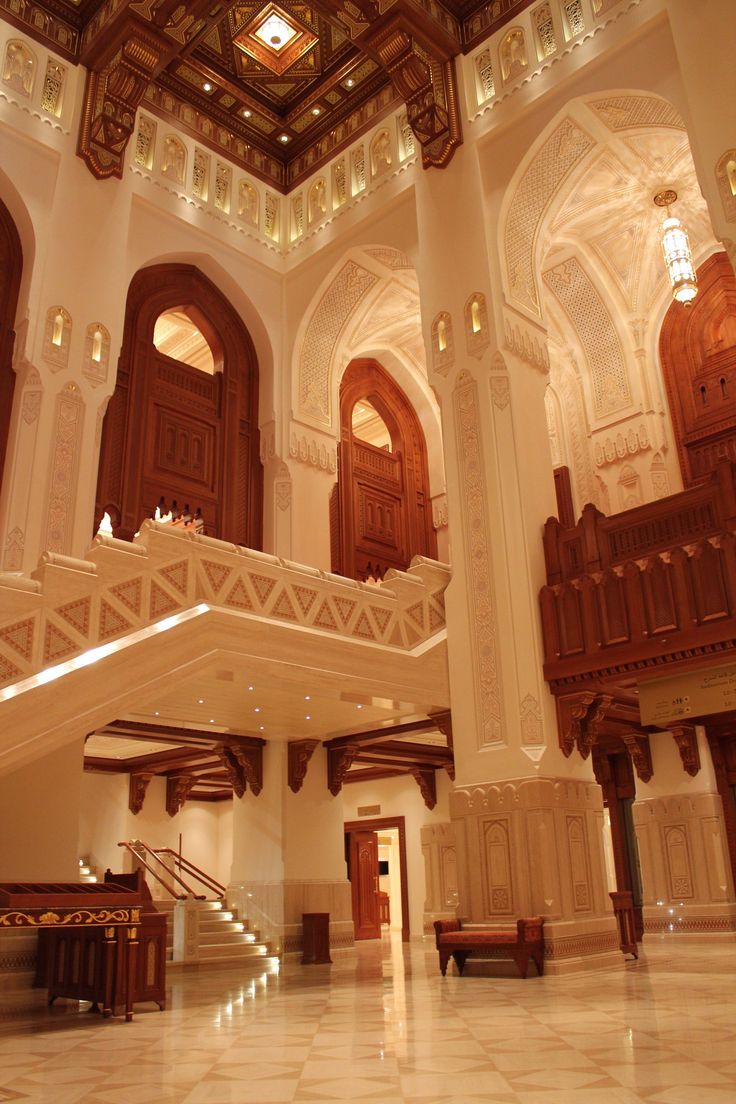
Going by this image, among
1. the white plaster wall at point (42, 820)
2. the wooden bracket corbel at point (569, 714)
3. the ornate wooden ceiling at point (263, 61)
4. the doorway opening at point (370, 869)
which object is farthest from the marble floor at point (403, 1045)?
the ornate wooden ceiling at point (263, 61)

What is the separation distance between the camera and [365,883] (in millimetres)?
16531

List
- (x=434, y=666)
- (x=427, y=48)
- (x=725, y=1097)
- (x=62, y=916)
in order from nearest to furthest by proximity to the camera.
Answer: (x=725, y=1097) < (x=62, y=916) < (x=434, y=666) < (x=427, y=48)

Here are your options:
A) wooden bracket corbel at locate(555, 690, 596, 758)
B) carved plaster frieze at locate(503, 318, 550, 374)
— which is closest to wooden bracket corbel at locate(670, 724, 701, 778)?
wooden bracket corbel at locate(555, 690, 596, 758)

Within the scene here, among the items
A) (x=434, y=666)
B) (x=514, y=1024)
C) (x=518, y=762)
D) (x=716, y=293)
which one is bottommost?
(x=514, y=1024)

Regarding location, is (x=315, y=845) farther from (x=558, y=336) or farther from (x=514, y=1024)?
(x=558, y=336)

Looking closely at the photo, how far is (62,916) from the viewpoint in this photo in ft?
21.8

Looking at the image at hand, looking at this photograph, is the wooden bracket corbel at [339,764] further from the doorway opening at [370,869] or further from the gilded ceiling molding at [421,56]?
the gilded ceiling molding at [421,56]

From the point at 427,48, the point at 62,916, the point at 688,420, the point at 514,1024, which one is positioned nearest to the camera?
the point at 514,1024

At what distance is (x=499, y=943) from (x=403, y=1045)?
3.99 m

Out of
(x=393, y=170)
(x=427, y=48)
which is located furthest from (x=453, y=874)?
(x=427, y=48)

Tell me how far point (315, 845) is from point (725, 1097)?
956 cm

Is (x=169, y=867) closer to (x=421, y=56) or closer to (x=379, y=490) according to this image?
(x=379, y=490)

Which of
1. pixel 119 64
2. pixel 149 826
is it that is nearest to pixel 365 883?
pixel 149 826

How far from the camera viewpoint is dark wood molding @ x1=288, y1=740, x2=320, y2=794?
12641 millimetres
